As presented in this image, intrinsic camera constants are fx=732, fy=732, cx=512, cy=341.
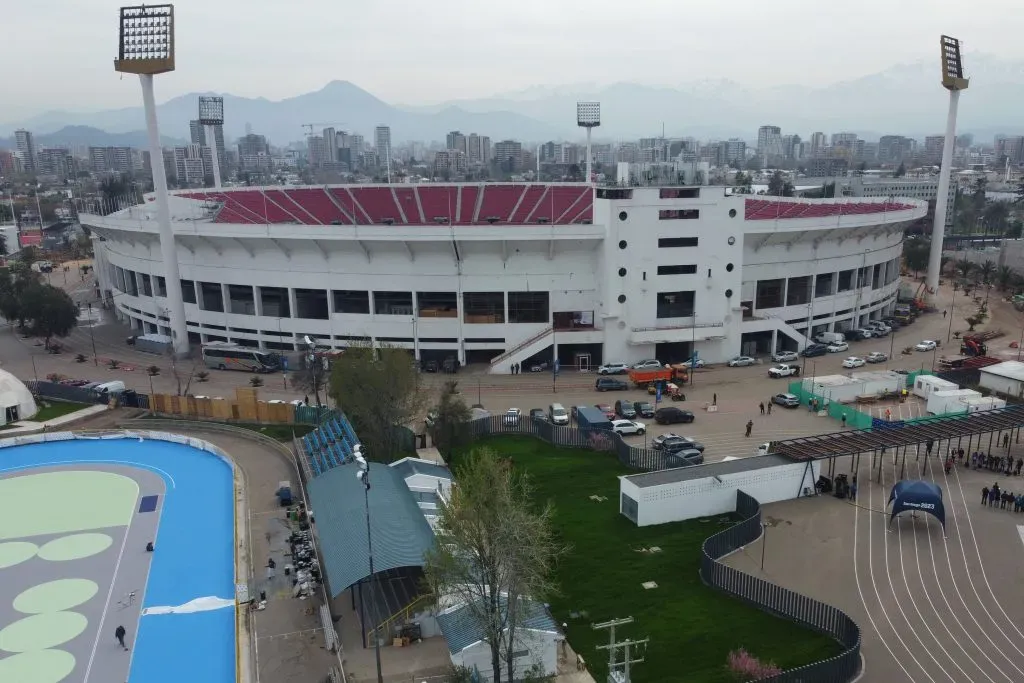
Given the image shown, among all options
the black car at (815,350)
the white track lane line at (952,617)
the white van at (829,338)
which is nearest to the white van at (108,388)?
the white track lane line at (952,617)

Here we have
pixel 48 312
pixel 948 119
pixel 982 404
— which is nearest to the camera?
pixel 982 404

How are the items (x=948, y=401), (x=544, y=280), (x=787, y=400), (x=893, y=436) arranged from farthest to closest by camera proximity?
(x=544, y=280) < (x=787, y=400) < (x=948, y=401) < (x=893, y=436)

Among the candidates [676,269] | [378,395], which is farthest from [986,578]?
[676,269]

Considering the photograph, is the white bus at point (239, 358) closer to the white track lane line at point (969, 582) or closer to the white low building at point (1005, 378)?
the white track lane line at point (969, 582)

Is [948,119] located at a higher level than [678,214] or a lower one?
higher

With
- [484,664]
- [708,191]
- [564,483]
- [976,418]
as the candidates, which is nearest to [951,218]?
[708,191]

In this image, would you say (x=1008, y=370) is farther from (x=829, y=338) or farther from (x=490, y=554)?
(x=490, y=554)

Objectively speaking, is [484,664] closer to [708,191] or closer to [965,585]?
[965,585]
